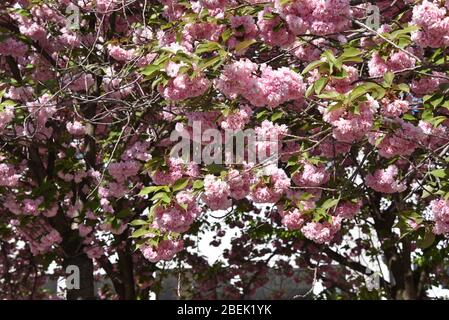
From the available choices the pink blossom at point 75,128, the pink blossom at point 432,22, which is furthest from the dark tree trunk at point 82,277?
the pink blossom at point 432,22

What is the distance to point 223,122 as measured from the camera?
376 centimetres

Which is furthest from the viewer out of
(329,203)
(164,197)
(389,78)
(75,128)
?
(75,128)

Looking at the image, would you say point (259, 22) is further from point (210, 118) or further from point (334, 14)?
point (210, 118)

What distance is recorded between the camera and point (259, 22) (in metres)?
3.63

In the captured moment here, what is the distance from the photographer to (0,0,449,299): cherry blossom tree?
3.46 metres

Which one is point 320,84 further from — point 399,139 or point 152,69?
point 152,69

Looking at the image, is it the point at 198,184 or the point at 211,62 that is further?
the point at 198,184

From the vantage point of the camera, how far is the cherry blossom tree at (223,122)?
136 inches

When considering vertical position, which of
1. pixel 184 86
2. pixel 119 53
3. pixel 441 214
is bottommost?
pixel 441 214

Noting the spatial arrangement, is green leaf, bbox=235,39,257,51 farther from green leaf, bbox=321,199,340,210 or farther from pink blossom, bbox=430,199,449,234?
pink blossom, bbox=430,199,449,234

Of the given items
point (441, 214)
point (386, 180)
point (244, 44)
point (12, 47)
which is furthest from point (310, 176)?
point (12, 47)
